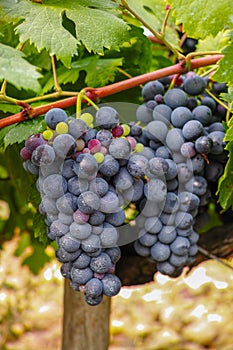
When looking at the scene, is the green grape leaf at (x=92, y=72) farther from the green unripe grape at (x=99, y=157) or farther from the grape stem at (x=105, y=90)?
the green unripe grape at (x=99, y=157)

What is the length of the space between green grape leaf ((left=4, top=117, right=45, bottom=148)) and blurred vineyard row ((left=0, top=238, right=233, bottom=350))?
2.32m

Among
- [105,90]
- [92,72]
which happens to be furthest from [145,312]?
[105,90]

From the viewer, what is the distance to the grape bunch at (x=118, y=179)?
702 mm

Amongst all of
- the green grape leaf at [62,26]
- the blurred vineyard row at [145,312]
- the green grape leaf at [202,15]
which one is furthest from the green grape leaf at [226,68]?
the blurred vineyard row at [145,312]

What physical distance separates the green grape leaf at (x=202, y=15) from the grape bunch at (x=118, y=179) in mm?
129

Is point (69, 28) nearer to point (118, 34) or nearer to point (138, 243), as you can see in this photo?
point (118, 34)

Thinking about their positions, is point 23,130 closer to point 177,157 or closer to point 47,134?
point 47,134

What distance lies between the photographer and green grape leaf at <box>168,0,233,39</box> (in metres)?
0.76

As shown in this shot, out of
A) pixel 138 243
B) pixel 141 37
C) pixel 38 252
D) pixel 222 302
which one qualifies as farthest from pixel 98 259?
pixel 222 302

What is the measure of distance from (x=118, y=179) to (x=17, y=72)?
0.22 m

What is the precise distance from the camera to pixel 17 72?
1.87ft

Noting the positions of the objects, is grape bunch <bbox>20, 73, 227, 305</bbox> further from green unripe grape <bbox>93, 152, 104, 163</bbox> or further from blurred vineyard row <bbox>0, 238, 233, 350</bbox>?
blurred vineyard row <bbox>0, 238, 233, 350</bbox>

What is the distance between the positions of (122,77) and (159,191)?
0.39 m

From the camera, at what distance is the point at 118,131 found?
0.73m
